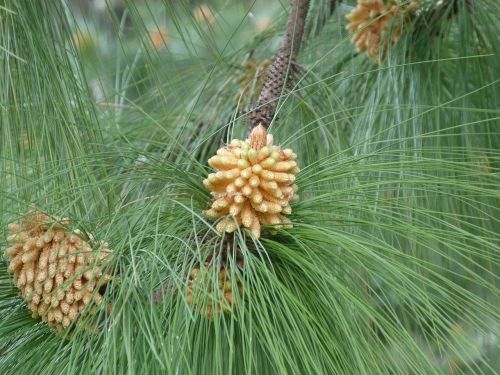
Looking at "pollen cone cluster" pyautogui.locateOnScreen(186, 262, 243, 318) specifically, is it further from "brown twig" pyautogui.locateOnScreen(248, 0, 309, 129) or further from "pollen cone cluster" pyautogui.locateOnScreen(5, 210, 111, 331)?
"brown twig" pyautogui.locateOnScreen(248, 0, 309, 129)

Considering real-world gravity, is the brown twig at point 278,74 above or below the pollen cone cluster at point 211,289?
above

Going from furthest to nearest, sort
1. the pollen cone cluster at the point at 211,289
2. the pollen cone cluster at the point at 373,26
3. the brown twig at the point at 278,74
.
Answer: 1. the pollen cone cluster at the point at 373,26
2. the brown twig at the point at 278,74
3. the pollen cone cluster at the point at 211,289

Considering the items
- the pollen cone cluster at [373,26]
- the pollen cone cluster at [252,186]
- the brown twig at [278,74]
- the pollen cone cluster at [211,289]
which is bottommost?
the pollen cone cluster at [211,289]

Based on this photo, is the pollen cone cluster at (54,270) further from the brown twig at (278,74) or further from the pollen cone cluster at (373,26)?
the pollen cone cluster at (373,26)

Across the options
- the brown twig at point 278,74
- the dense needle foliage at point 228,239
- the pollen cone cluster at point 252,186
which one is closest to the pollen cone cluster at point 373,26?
the dense needle foliage at point 228,239

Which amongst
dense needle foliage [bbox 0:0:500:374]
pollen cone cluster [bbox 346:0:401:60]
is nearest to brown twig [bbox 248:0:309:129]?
dense needle foliage [bbox 0:0:500:374]

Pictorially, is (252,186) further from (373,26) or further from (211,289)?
(373,26)

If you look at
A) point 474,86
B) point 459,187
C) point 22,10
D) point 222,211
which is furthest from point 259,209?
point 474,86

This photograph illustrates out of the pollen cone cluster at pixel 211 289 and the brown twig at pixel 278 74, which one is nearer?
the pollen cone cluster at pixel 211 289
